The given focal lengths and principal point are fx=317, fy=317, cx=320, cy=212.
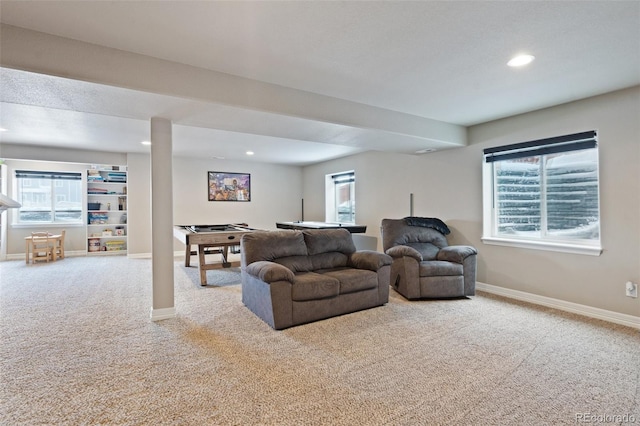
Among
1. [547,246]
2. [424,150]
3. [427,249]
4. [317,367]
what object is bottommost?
[317,367]

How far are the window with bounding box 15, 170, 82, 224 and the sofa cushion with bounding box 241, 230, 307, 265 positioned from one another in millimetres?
6208

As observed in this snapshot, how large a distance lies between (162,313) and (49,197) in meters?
6.22

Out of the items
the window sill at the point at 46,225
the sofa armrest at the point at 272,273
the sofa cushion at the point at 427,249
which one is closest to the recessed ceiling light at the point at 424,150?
the sofa cushion at the point at 427,249

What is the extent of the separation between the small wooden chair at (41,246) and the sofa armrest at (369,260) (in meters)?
6.47

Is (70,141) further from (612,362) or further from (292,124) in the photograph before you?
(612,362)

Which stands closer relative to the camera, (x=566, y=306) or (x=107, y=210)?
(x=566, y=306)

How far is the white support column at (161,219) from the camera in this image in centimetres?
333

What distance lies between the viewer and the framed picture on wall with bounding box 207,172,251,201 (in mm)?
7879

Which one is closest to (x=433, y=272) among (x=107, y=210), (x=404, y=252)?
(x=404, y=252)

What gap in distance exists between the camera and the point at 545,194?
3.98m

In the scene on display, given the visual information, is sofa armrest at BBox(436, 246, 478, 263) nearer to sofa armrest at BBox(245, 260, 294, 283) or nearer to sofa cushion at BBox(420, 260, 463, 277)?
sofa cushion at BBox(420, 260, 463, 277)

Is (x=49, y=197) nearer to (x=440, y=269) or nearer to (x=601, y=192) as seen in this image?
(x=440, y=269)

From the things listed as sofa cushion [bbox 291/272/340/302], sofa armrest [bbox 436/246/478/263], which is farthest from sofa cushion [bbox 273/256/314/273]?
sofa armrest [bbox 436/246/478/263]

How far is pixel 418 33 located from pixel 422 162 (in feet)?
10.9
